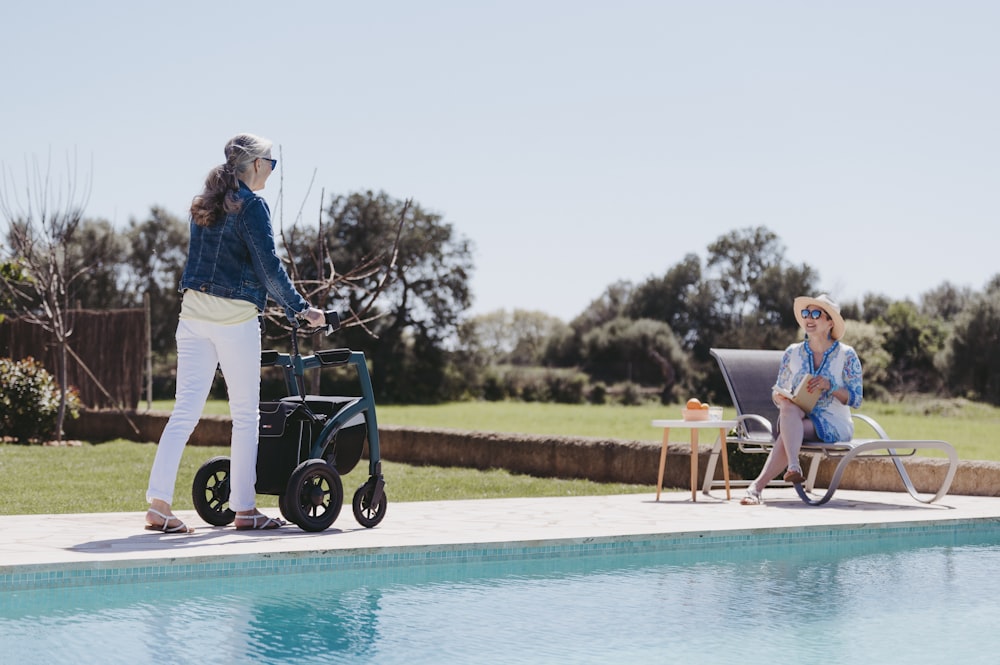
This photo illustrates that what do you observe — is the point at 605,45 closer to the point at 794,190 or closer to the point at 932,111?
the point at 932,111

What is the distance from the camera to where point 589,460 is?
9.91 metres

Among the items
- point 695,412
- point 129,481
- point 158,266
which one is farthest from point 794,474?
point 158,266

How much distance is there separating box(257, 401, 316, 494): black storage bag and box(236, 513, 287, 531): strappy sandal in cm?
13

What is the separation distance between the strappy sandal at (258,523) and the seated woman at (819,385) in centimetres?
324

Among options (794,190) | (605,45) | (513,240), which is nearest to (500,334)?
(513,240)

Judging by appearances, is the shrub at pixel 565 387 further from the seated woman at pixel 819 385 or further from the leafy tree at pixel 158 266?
the seated woman at pixel 819 385

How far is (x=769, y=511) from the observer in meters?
6.84

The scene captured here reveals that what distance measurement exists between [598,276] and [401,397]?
80.9 ft

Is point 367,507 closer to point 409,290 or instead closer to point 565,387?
point 565,387

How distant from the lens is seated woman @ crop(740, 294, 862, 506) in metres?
7.31

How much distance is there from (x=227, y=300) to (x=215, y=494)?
1087 mm

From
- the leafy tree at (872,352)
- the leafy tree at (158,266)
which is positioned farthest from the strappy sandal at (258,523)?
the leafy tree at (158,266)

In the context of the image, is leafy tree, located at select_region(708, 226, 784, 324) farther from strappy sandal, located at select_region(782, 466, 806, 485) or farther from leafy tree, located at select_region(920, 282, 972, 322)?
strappy sandal, located at select_region(782, 466, 806, 485)

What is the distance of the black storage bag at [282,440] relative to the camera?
213 inches
